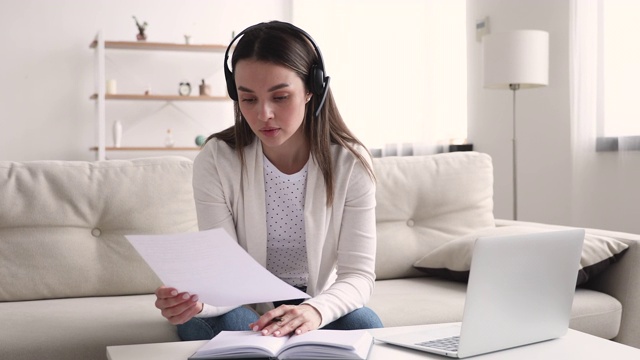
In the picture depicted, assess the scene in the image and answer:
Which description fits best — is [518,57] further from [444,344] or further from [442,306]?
[444,344]

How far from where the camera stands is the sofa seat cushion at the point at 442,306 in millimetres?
1953

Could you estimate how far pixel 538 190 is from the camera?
4.32 m

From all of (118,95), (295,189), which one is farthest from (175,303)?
(118,95)

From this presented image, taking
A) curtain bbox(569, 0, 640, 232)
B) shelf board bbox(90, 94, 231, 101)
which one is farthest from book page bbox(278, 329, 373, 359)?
shelf board bbox(90, 94, 231, 101)

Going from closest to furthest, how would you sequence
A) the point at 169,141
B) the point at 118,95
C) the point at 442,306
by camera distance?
the point at 442,306
the point at 118,95
the point at 169,141

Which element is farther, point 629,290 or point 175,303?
point 629,290

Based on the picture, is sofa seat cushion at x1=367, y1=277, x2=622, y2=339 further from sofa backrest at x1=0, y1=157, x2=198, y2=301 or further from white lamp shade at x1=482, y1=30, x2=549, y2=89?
white lamp shade at x1=482, y1=30, x2=549, y2=89

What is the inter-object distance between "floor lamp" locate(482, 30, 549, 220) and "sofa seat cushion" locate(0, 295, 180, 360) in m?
2.25

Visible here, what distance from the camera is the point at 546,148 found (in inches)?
167

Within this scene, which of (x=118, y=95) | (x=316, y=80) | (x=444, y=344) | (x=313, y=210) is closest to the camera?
(x=444, y=344)

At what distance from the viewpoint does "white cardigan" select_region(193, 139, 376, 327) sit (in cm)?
166

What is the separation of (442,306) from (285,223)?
0.53 meters

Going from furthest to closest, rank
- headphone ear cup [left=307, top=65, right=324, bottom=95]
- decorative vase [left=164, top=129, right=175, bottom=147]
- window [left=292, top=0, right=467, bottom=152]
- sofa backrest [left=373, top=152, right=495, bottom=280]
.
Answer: decorative vase [left=164, top=129, right=175, bottom=147] < window [left=292, top=0, right=467, bottom=152] < sofa backrest [left=373, top=152, right=495, bottom=280] < headphone ear cup [left=307, top=65, right=324, bottom=95]

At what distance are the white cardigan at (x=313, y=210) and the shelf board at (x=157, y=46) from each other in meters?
3.73
